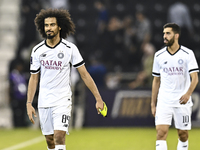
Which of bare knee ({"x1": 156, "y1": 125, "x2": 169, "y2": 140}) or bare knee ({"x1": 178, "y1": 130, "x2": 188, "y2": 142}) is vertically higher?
bare knee ({"x1": 156, "y1": 125, "x2": 169, "y2": 140})

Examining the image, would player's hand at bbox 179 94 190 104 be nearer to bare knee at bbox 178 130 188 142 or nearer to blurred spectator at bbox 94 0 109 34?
bare knee at bbox 178 130 188 142

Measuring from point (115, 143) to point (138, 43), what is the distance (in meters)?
7.33

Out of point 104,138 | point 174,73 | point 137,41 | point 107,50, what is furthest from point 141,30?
point 174,73

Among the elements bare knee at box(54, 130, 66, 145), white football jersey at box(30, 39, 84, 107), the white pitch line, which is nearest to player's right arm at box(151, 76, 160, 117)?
white football jersey at box(30, 39, 84, 107)

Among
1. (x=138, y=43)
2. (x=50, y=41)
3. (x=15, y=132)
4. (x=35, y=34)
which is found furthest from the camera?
(x=35, y=34)

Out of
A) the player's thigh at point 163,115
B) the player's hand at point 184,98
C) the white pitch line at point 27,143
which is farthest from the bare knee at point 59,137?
the white pitch line at point 27,143

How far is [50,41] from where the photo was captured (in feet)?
23.2

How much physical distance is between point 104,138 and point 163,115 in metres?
5.01

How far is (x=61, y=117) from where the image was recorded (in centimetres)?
688

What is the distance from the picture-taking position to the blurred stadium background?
15.2 meters

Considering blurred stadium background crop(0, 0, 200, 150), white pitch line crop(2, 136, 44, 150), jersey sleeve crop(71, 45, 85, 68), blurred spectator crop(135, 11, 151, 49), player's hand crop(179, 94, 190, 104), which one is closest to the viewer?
jersey sleeve crop(71, 45, 85, 68)

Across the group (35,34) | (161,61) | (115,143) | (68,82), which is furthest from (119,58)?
(68,82)

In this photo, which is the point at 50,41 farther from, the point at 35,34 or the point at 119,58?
the point at 35,34

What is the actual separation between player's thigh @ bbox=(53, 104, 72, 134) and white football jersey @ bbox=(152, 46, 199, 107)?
200 centimetres
